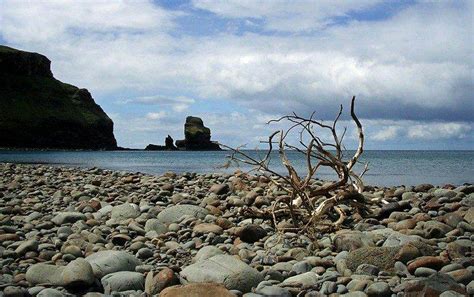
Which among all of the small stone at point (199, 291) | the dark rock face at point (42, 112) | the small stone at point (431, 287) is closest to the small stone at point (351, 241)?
the small stone at point (431, 287)

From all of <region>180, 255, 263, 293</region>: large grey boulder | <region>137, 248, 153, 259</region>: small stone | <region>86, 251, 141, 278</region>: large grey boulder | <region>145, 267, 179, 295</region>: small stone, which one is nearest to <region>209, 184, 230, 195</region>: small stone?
<region>137, 248, 153, 259</region>: small stone

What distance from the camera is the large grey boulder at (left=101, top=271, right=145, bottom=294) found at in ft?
13.8

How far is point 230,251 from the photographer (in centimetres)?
516

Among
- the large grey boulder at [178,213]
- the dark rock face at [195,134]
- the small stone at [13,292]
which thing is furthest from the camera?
the dark rock face at [195,134]

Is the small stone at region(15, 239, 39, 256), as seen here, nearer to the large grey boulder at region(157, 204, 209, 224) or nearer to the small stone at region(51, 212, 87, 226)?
the small stone at region(51, 212, 87, 226)

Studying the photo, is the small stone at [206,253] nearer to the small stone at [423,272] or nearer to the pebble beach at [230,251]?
the pebble beach at [230,251]

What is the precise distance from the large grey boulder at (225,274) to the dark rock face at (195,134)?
297ft

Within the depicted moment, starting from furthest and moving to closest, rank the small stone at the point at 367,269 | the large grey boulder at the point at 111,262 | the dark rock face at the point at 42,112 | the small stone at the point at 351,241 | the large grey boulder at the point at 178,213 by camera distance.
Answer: the dark rock face at the point at 42,112 < the large grey boulder at the point at 178,213 < the small stone at the point at 351,241 < the large grey boulder at the point at 111,262 < the small stone at the point at 367,269

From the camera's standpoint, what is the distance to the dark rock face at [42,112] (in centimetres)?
9231

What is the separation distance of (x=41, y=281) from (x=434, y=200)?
204 inches

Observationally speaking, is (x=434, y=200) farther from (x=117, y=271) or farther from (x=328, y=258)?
(x=117, y=271)

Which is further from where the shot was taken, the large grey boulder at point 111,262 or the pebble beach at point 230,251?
the large grey boulder at point 111,262

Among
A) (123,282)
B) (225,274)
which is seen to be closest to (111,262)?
(123,282)

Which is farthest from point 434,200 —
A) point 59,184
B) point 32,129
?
point 32,129
